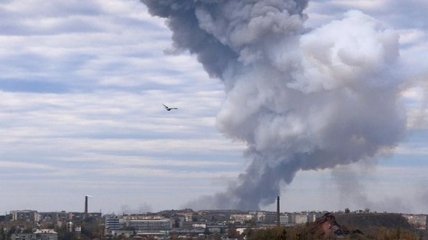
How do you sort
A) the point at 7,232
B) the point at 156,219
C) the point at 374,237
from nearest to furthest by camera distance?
the point at 374,237
the point at 7,232
the point at 156,219

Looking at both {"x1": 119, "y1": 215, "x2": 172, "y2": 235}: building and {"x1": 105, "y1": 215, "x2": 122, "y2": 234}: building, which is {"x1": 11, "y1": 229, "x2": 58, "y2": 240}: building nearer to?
{"x1": 105, "y1": 215, "x2": 122, "y2": 234}: building

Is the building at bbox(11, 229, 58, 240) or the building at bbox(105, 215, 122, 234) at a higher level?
the building at bbox(105, 215, 122, 234)

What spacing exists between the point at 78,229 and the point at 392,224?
40.0 meters

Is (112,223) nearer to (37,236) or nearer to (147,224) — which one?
(147,224)

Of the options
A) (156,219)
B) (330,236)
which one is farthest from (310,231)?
(156,219)

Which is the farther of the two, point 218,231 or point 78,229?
point 218,231

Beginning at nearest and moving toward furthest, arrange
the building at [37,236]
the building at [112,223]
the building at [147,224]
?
the building at [37,236]
the building at [112,223]
the building at [147,224]

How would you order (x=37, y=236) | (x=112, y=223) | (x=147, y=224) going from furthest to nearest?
(x=147, y=224) → (x=112, y=223) → (x=37, y=236)

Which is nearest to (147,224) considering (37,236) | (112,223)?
(112,223)

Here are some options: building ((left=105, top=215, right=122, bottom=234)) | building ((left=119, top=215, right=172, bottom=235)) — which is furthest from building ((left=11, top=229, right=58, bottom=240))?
building ((left=119, top=215, right=172, bottom=235))

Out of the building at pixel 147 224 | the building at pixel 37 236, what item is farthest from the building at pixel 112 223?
the building at pixel 37 236

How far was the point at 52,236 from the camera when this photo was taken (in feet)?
410

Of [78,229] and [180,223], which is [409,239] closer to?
[78,229]

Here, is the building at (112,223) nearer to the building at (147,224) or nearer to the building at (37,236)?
the building at (147,224)
